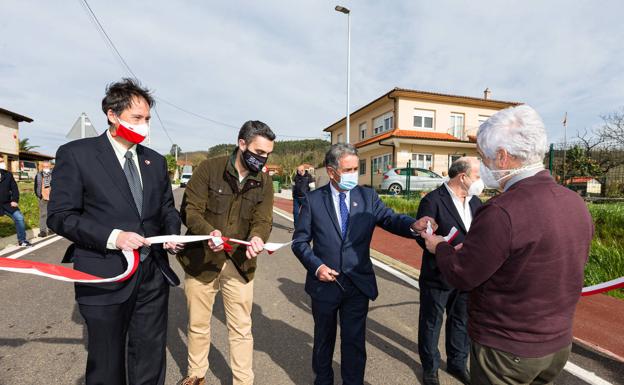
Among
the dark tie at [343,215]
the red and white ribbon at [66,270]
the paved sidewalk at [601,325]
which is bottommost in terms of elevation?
the paved sidewalk at [601,325]

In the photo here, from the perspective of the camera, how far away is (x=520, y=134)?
1446mm

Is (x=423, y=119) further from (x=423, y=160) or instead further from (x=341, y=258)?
(x=341, y=258)

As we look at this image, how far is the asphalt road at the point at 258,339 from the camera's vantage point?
9.25ft

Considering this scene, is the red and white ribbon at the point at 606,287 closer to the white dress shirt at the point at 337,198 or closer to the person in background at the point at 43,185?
the white dress shirt at the point at 337,198

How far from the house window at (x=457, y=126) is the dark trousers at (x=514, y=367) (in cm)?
2598

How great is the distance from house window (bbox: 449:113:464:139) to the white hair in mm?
25884

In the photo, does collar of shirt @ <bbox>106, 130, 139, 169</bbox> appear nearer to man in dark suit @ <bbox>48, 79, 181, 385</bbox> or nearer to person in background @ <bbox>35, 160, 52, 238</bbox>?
man in dark suit @ <bbox>48, 79, 181, 385</bbox>

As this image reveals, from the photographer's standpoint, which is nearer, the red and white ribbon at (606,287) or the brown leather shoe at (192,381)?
the red and white ribbon at (606,287)

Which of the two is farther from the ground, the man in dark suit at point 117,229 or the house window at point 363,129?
the house window at point 363,129

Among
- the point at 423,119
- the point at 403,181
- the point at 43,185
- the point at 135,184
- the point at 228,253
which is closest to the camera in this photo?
the point at 135,184

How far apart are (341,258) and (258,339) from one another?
1.66 m

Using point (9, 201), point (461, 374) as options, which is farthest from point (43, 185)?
point (461, 374)

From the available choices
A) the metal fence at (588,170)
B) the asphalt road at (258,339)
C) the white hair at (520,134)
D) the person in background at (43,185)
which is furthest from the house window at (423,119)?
the white hair at (520,134)

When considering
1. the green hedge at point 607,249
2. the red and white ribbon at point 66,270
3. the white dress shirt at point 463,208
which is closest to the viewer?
the red and white ribbon at point 66,270
